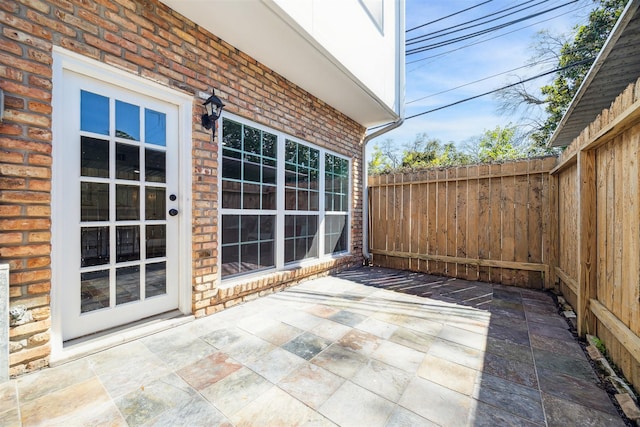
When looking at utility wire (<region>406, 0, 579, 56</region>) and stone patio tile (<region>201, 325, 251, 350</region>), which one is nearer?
stone patio tile (<region>201, 325, 251, 350</region>)

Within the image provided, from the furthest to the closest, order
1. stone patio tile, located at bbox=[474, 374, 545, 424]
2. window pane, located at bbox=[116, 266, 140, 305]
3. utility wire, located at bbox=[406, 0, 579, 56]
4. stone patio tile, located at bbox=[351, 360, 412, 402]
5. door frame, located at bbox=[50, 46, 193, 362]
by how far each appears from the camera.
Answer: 1. utility wire, located at bbox=[406, 0, 579, 56]
2. window pane, located at bbox=[116, 266, 140, 305]
3. door frame, located at bbox=[50, 46, 193, 362]
4. stone patio tile, located at bbox=[351, 360, 412, 402]
5. stone patio tile, located at bbox=[474, 374, 545, 424]

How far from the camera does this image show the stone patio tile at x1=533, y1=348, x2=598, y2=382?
5.76 ft

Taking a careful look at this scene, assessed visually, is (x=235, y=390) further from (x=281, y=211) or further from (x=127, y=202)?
(x=281, y=211)

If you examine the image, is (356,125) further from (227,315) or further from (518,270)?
(227,315)

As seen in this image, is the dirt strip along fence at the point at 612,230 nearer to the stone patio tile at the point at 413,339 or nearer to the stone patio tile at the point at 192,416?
the stone patio tile at the point at 413,339

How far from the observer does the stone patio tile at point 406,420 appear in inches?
51.2

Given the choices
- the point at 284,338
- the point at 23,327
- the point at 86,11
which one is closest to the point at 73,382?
the point at 23,327

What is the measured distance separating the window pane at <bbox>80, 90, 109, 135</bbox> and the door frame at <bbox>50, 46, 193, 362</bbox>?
13cm

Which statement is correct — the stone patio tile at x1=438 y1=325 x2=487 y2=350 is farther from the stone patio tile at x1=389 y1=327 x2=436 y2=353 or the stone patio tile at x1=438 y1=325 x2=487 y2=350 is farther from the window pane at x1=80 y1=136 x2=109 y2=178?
the window pane at x1=80 y1=136 x2=109 y2=178

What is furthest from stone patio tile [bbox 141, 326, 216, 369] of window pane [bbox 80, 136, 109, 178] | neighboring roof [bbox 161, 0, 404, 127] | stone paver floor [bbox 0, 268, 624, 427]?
neighboring roof [bbox 161, 0, 404, 127]

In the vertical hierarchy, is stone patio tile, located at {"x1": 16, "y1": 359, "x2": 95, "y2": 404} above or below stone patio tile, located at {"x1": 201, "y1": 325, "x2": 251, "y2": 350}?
above

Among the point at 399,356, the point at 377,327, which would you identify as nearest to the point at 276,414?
the point at 399,356

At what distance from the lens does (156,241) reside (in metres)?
2.40

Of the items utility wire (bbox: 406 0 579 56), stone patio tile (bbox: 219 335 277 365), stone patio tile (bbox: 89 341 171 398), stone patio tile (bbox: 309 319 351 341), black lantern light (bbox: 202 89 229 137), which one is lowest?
stone patio tile (bbox: 309 319 351 341)
